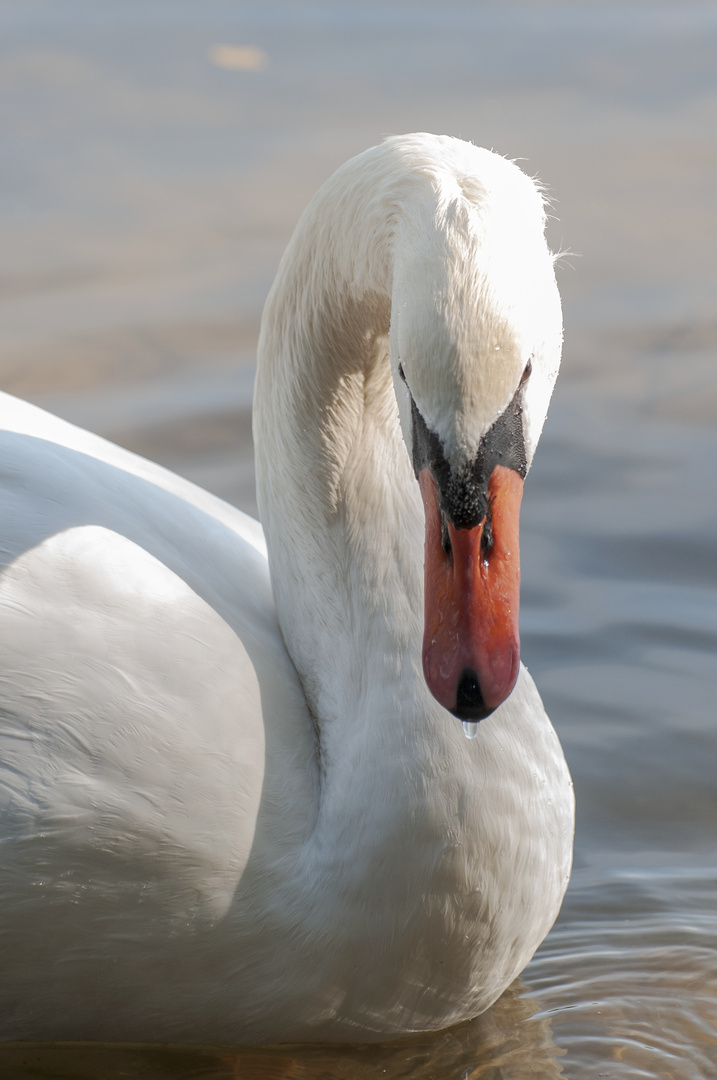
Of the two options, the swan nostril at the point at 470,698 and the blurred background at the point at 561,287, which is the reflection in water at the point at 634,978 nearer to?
the blurred background at the point at 561,287

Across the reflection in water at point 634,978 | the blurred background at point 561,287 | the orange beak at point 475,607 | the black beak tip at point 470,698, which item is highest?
the orange beak at point 475,607

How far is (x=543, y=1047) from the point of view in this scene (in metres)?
→ 3.23

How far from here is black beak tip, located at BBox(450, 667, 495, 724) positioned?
232cm

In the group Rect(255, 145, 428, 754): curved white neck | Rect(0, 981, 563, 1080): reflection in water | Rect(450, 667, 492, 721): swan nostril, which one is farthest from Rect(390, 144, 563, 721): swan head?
Rect(0, 981, 563, 1080): reflection in water

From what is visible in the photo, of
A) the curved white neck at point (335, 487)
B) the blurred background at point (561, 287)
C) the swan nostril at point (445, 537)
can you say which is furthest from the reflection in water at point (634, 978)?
the swan nostril at point (445, 537)

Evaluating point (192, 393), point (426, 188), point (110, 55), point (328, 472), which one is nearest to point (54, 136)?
point (110, 55)

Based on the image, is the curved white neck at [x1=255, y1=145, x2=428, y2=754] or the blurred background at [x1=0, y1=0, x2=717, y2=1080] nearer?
the curved white neck at [x1=255, y1=145, x2=428, y2=754]

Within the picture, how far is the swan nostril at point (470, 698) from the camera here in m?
2.32

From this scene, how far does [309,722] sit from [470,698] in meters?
0.70

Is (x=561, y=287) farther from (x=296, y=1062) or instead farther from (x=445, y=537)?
(x=445, y=537)

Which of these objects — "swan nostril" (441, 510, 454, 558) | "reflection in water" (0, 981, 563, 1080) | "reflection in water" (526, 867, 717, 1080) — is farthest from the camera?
"reflection in water" (526, 867, 717, 1080)

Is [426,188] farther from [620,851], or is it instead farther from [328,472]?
[620,851]

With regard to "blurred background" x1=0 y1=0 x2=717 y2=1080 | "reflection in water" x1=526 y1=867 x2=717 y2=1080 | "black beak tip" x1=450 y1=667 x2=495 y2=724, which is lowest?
"reflection in water" x1=526 y1=867 x2=717 y2=1080

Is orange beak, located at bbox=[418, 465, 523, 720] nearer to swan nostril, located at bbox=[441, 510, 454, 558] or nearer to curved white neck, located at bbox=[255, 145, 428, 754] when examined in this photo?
swan nostril, located at bbox=[441, 510, 454, 558]
